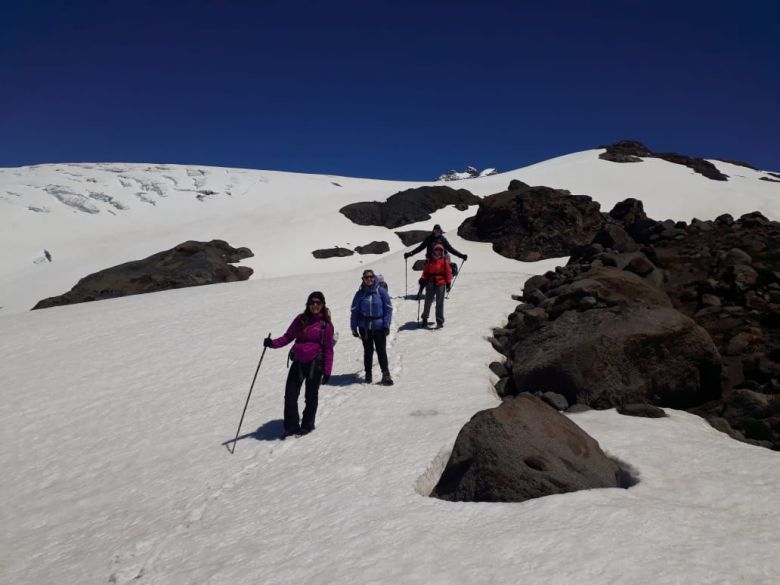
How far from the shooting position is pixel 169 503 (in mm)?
6543

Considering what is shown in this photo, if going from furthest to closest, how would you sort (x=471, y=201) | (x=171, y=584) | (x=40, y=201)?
(x=40, y=201) → (x=471, y=201) → (x=171, y=584)

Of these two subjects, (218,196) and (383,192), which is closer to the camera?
(383,192)

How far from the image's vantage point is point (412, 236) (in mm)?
36469

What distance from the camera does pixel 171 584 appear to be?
4.65m

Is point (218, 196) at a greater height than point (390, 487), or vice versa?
point (218, 196)

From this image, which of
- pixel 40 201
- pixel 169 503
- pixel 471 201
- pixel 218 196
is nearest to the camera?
pixel 169 503

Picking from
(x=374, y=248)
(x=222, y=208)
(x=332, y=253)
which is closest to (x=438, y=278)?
(x=374, y=248)

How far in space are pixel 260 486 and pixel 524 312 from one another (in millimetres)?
9062

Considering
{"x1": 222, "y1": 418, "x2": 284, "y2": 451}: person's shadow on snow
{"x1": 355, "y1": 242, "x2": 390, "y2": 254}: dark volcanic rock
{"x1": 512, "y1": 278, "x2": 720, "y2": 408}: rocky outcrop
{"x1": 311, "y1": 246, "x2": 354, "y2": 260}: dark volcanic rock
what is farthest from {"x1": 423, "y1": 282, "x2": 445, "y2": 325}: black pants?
{"x1": 311, "y1": 246, "x2": 354, "y2": 260}: dark volcanic rock

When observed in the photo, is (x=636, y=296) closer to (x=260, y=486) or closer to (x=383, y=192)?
(x=260, y=486)

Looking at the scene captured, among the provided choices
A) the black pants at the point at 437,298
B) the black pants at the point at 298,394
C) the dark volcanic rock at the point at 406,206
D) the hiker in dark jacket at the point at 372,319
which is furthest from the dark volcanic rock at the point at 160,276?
the black pants at the point at 298,394

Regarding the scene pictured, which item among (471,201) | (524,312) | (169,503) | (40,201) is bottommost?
(169,503)

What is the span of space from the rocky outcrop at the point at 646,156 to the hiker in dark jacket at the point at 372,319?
158ft

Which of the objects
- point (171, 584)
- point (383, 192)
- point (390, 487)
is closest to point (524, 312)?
point (390, 487)
